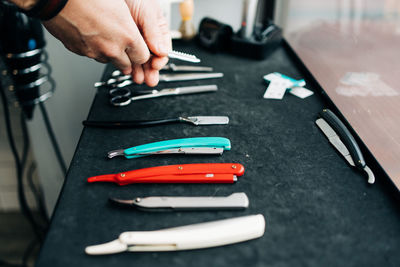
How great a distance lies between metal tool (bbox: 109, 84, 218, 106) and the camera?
73 centimetres

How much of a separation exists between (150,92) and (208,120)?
176 mm

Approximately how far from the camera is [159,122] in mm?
639

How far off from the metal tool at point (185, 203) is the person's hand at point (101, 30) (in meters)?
0.28

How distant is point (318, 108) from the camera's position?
69 cm

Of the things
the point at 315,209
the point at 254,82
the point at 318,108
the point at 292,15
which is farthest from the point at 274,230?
the point at 292,15

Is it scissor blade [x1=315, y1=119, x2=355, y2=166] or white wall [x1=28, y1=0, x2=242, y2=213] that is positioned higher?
scissor blade [x1=315, y1=119, x2=355, y2=166]

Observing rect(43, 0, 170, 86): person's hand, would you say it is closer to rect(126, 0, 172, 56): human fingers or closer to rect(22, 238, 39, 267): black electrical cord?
rect(126, 0, 172, 56): human fingers

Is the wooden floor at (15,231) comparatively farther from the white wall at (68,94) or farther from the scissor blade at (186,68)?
the scissor blade at (186,68)

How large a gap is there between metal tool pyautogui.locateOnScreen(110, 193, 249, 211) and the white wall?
0.79 metres

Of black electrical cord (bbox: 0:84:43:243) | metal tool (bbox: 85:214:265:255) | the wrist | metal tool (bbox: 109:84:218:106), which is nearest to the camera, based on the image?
metal tool (bbox: 85:214:265:255)

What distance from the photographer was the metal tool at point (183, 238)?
394 mm

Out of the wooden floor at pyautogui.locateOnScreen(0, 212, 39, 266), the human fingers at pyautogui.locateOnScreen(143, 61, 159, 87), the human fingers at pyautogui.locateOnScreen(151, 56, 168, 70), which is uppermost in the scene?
the human fingers at pyautogui.locateOnScreen(151, 56, 168, 70)

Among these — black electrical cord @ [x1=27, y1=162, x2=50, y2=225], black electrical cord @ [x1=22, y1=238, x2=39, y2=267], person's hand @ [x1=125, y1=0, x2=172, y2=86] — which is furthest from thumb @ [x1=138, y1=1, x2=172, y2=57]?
black electrical cord @ [x1=22, y1=238, x2=39, y2=267]

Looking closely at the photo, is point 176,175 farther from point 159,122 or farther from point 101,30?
point 101,30
